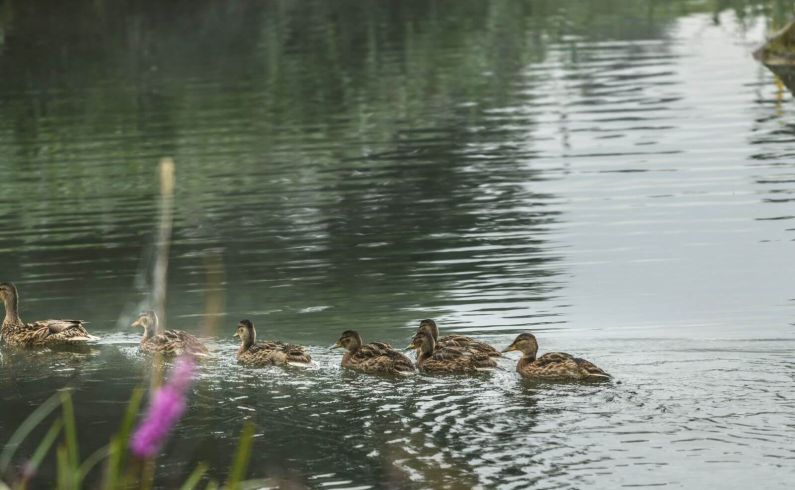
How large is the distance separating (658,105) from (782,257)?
13.7 meters

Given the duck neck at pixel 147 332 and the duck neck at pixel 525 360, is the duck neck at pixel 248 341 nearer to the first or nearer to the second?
the duck neck at pixel 147 332

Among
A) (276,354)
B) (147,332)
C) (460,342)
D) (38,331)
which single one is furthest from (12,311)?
(460,342)

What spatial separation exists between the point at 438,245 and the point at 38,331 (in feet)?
17.7

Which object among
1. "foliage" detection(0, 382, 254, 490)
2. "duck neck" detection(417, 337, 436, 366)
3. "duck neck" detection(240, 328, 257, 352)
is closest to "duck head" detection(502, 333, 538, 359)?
"duck neck" detection(417, 337, 436, 366)

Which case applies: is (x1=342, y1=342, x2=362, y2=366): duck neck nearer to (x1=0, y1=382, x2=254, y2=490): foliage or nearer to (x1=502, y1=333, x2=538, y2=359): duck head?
(x1=502, y1=333, x2=538, y2=359): duck head

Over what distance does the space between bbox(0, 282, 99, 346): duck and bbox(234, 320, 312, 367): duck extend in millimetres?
1815

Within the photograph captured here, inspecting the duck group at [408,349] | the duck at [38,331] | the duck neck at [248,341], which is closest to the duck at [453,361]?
the duck group at [408,349]

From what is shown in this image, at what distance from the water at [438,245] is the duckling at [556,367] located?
10cm

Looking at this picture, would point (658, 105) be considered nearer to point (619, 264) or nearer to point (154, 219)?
point (154, 219)

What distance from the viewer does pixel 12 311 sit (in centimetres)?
1568

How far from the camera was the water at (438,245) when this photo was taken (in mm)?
10953

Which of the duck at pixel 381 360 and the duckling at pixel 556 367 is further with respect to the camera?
the duck at pixel 381 360

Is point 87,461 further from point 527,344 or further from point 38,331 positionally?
point 38,331

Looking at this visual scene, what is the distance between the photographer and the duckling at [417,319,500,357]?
12.8 m
